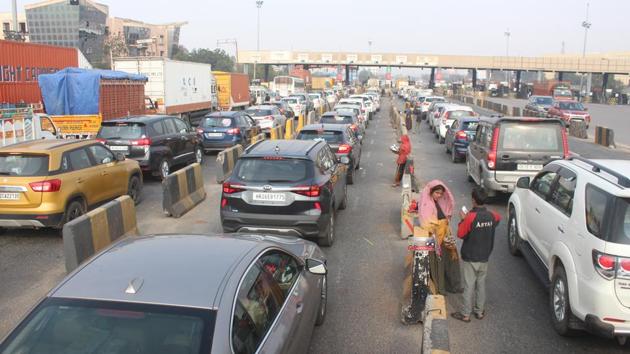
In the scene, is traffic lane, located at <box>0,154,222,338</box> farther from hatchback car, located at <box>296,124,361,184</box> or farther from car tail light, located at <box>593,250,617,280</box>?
car tail light, located at <box>593,250,617,280</box>

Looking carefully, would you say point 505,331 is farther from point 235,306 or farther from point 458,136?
point 458,136

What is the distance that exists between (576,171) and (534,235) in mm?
1278

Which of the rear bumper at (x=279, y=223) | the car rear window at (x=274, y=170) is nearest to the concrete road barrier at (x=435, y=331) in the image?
the rear bumper at (x=279, y=223)

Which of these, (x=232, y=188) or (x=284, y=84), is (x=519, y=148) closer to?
(x=232, y=188)

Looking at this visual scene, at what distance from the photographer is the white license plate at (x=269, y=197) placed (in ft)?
26.0

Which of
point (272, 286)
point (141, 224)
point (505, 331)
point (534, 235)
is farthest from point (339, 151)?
point (272, 286)

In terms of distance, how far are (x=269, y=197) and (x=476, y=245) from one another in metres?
3.12

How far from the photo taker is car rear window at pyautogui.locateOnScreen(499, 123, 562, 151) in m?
11.3

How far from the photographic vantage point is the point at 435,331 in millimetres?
4383

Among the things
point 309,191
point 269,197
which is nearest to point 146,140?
point 269,197

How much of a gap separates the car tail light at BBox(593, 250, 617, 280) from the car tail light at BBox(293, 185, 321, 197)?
3.97 m

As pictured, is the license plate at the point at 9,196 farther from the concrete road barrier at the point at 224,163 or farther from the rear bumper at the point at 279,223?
the concrete road barrier at the point at 224,163

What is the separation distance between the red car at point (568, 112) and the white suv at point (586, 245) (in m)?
28.1

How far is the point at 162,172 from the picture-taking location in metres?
14.4
